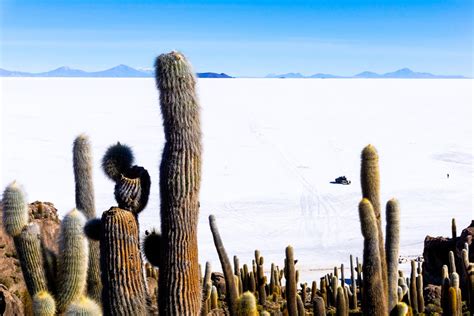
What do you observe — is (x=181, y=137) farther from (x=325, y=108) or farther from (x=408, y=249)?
(x=325, y=108)

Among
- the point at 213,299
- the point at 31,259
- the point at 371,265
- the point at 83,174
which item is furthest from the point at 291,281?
the point at 31,259

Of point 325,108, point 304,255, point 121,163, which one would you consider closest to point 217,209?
point 304,255

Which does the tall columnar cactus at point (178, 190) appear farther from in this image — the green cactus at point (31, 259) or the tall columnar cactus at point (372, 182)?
the tall columnar cactus at point (372, 182)

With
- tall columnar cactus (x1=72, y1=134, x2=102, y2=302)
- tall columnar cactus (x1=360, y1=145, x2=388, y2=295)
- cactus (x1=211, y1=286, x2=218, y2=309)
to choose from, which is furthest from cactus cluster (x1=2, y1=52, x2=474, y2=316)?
cactus (x1=211, y1=286, x2=218, y2=309)

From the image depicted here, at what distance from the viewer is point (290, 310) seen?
9.23 meters

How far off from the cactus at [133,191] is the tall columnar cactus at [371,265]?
2396 millimetres

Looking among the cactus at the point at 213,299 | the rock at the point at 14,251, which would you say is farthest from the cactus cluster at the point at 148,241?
the cactus at the point at 213,299

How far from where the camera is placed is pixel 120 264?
18.2 ft

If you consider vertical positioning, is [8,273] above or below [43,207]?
below

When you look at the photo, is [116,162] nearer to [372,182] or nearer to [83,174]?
[83,174]

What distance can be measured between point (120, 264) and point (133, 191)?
607 millimetres

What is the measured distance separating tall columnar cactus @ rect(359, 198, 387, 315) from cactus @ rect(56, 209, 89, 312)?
9.23ft

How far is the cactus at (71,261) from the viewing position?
699 cm

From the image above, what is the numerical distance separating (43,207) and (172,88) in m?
7.03
